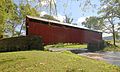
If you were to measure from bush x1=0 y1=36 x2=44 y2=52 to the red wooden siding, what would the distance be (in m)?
3.35

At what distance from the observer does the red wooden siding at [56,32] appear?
23.0 meters

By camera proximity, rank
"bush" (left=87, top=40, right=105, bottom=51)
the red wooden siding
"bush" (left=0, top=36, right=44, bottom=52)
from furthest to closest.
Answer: "bush" (left=87, top=40, right=105, bottom=51) < the red wooden siding < "bush" (left=0, top=36, right=44, bottom=52)

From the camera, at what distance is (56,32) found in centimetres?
2622

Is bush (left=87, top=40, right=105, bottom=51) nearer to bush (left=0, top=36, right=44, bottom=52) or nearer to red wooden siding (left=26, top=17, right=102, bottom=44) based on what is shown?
red wooden siding (left=26, top=17, right=102, bottom=44)

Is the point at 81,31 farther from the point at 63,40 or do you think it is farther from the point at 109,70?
the point at 109,70

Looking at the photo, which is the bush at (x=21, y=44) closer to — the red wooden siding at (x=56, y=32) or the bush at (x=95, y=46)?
the red wooden siding at (x=56, y=32)

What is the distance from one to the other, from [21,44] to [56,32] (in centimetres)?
942

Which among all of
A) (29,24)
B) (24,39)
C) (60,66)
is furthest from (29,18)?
(60,66)

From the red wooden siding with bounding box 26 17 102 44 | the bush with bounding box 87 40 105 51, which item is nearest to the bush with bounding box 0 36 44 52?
the red wooden siding with bounding box 26 17 102 44

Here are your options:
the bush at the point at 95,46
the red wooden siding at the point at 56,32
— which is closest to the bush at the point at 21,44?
the red wooden siding at the point at 56,32

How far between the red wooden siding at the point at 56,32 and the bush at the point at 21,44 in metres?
3.35

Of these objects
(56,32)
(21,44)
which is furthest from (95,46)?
(21,44)

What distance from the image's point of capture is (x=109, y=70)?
359 inches

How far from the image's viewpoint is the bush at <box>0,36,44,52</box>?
17.1 metres
